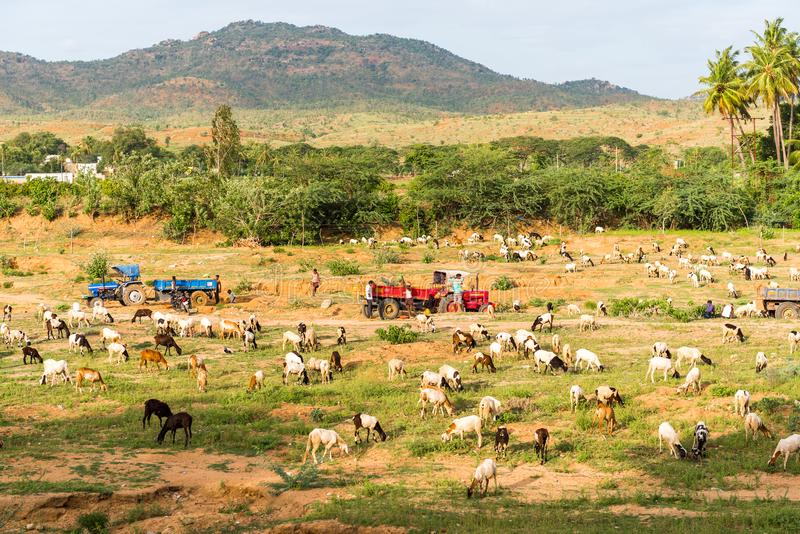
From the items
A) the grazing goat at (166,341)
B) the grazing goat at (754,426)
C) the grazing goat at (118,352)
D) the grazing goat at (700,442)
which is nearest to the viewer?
the grazing goat at (700,442)

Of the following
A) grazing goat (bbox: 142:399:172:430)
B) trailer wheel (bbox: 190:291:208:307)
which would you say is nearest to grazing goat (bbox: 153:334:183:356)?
grazing goat (bbox: 142:399:172:430)

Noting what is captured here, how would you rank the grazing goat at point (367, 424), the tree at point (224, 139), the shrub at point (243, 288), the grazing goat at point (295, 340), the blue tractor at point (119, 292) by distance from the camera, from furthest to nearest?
the tree at point (224, 139)
the shrub at point (243, 288)
the blue tractor at point (119, 292)
the grazing goat at point (295, 340)
the grazing goat at point (367, 424)

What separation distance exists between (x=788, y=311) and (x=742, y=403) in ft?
45.3

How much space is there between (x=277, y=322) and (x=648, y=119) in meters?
118

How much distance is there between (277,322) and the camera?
31312 mm

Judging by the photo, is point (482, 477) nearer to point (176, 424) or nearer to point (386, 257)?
point (176, 424)

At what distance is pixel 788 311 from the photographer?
28766 mm

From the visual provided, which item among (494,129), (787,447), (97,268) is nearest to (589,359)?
(787,447)

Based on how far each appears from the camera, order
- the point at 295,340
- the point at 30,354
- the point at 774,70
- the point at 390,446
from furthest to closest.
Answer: the point at 774,70 → the point at 295,340 → the point at 30,354 → the point at 390,446

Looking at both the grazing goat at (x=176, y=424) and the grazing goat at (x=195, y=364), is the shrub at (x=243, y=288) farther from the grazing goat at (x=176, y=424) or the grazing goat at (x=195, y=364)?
the grazing goat at (x=176, y=424)

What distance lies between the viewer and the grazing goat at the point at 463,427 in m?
15.8

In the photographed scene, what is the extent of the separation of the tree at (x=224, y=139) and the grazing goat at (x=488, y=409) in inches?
2250

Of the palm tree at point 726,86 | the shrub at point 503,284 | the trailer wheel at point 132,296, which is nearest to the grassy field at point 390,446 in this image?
the trailer wheel at point 132,296

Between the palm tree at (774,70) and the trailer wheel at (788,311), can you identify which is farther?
the palm tree at (774,70)
